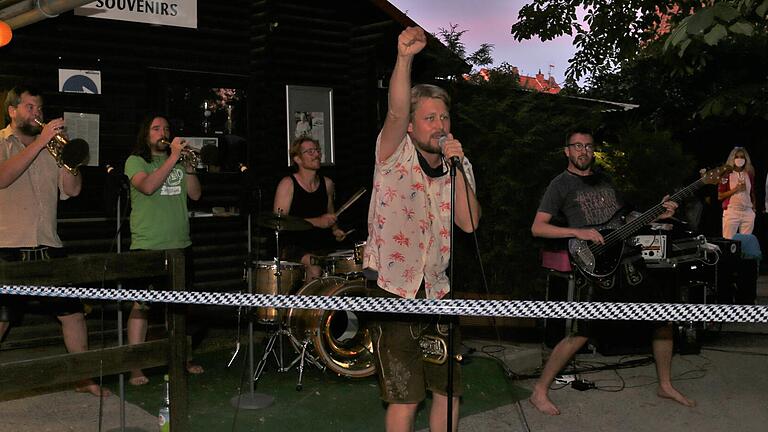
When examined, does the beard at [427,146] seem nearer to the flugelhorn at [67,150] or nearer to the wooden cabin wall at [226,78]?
the flugelhorn at [67,150]

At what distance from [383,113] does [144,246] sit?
17.4 feet

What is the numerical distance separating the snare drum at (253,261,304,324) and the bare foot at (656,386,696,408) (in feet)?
9.86

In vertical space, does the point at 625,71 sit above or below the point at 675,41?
above

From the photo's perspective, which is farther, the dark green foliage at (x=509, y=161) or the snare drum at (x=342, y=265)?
the dark green foliage at (x=509, y=161)

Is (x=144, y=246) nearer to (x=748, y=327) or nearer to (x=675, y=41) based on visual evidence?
(x=675, y=41)

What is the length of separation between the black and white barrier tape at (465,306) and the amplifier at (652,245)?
3.28 metres

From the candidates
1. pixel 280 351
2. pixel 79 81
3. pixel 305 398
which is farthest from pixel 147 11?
pixel 305 398

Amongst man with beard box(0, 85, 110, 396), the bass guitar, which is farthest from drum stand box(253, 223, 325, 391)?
the bass guitar

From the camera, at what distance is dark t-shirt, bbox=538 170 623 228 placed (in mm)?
6402

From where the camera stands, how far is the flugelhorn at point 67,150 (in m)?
5.73

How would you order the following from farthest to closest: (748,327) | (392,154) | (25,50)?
(748,327)
(25,50)
(392,154)

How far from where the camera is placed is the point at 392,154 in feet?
12.9

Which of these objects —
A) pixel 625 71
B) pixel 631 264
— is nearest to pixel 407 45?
pixel 631 264

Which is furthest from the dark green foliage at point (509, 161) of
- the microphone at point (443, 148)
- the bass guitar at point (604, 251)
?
the microphone at point (443, 148)
